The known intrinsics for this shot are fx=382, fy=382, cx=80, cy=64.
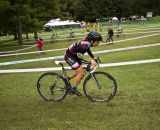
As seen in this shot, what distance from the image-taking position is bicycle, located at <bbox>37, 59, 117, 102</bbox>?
33.6ft

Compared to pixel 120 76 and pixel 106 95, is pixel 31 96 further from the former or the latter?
pixel 120 76

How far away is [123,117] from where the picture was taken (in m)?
8.70

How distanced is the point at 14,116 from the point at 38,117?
2.13ft

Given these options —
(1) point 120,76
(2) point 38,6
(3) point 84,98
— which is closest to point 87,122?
(3) point 84,98

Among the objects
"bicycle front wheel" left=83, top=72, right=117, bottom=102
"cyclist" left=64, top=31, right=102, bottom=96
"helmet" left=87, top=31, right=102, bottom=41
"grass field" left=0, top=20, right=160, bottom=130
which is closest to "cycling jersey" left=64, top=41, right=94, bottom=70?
"cyclist" left=64, top=31, right=102, bottom=96

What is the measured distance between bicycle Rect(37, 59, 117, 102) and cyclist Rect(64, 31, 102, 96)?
5.9 inches

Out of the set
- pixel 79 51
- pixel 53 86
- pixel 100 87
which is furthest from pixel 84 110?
pixel 79 51

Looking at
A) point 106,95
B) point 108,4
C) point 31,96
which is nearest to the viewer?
point 106,95

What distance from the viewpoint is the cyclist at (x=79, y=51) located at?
32.8 ft

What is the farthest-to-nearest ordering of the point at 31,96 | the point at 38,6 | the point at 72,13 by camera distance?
the point at 72,13
the point at 38,6
the point at 31,96

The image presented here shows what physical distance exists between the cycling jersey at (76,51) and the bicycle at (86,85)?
0.19m

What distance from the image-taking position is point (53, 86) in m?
10.7

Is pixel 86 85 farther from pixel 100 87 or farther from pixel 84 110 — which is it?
pixel 84 110

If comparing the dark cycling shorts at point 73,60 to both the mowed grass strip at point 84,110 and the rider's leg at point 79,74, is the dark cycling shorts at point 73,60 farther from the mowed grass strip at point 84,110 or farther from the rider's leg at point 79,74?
the mowed grass strip at point 84,110
